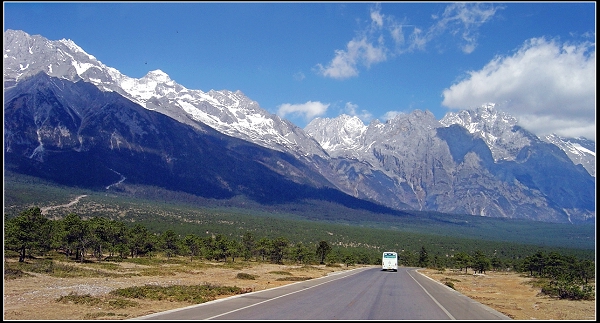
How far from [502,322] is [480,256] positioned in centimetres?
9731

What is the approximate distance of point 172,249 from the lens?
359 feet

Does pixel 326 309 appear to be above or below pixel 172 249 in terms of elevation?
above

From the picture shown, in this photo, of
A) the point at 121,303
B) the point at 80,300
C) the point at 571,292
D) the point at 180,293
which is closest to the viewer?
the point at 121,303

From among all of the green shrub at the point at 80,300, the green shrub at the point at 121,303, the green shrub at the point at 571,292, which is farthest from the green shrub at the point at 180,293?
the green shrub at the point at 571,292

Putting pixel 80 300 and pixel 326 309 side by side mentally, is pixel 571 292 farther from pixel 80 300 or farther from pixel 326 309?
pixel 80 300

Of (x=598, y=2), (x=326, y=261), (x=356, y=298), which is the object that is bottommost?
(x=326, y=261)

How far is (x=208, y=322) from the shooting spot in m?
20.1

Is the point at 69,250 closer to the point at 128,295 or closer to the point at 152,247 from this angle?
the point at 152,247

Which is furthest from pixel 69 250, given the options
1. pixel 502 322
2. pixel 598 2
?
pixel 598 2

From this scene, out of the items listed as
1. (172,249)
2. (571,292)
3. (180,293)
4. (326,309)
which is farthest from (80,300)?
(172,249)

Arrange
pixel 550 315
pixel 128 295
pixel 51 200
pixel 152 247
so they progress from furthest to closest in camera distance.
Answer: pixel 51 200 < pixel 152 247 < pixel 128 295 < pixel 550 315

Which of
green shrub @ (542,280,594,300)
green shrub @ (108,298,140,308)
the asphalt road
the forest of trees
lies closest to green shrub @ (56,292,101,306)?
green shrub @ (108,298,140,308)

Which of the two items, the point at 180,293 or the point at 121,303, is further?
the point at 180,293

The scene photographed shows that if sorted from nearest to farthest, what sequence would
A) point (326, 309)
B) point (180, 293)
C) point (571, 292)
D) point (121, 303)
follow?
point (326, 309) < point (121, 303) < point (180, 293) < point (571, 292)
